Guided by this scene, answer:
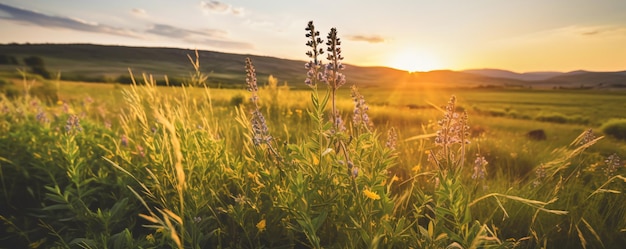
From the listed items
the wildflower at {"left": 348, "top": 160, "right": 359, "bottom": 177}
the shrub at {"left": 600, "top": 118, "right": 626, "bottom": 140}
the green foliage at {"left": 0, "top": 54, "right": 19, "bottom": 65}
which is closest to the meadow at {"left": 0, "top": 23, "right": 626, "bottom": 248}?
the wildflower at {"left": 348, "top": 160, "right": 359, "bottom": 177}

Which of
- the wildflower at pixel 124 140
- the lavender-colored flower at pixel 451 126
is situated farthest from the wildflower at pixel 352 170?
the wildflower at pixel 124 140

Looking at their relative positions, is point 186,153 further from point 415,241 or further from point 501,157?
point 501,157

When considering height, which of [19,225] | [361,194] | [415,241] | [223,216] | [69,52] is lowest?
[19,225]

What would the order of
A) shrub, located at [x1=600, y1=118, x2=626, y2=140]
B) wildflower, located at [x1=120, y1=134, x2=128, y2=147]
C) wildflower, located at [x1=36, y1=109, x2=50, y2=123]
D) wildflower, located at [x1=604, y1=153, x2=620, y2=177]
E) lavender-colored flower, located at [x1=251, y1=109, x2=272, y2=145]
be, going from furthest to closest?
shrub, located at [x1=600, y1=118, x2=626, y2=140]
wildflower, located at [x1=36, y1=109, x2=50, y2=123]
wildflower, located at [x1=120, y1=134, x2=128, y2=147]
wildflower, located at [x1=604, y1=153, x2=620, y2=177]
lavender-colored flower, located at [x1=251, y1=109, x2=272, y2=145]

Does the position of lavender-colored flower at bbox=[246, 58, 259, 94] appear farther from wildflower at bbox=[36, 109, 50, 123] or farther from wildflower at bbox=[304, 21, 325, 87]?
wildflower at bbox=[36, 109, 50, 123]

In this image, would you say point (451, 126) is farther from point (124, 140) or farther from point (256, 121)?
point (124, 140)

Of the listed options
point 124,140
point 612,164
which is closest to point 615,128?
point 612,164

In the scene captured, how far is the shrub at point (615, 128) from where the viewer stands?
5.26 meters

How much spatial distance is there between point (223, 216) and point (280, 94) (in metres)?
7.14

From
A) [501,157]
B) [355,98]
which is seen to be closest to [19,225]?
[355,98]

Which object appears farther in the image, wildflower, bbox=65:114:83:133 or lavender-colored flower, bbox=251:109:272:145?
wildflower, bbox=65:114:83:133

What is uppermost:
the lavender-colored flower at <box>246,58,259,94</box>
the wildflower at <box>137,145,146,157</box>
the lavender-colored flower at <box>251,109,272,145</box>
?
the lavender-colored flower at <box>246,58,259,94</box>

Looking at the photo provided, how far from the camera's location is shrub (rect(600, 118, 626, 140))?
17.2ft

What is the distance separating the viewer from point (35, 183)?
3.71 meters
